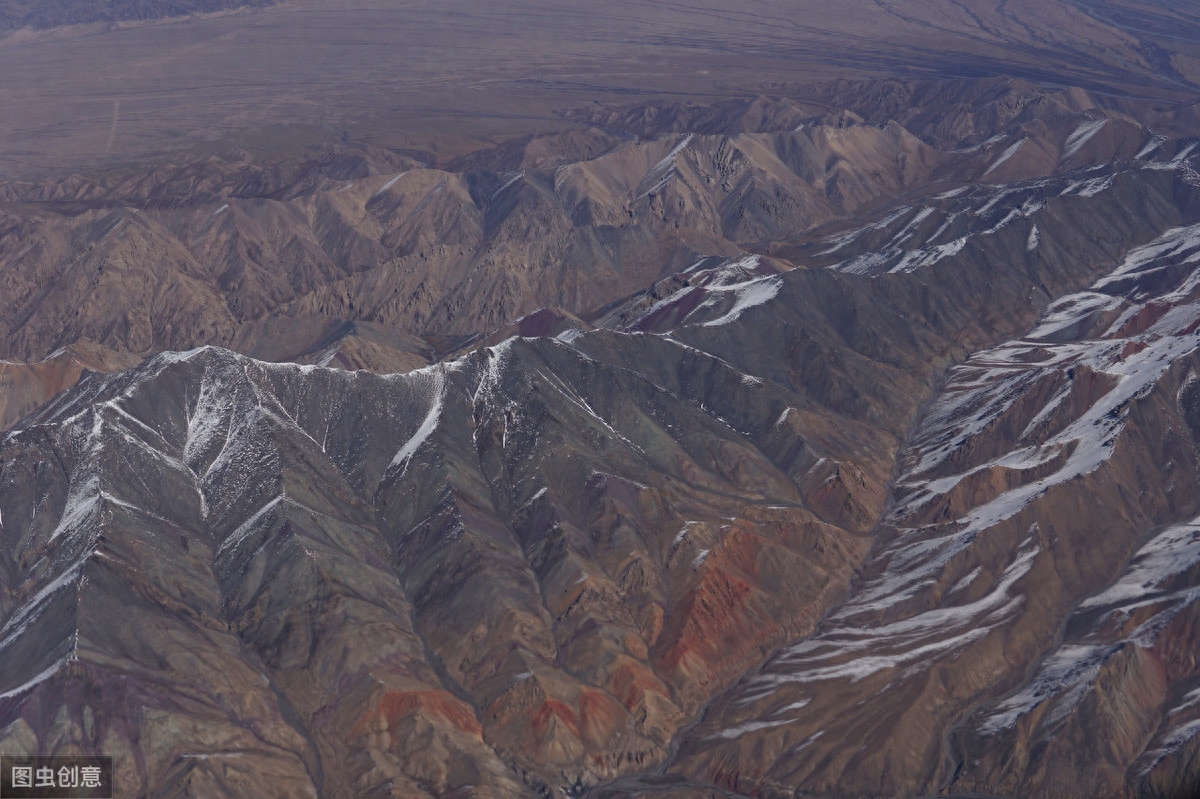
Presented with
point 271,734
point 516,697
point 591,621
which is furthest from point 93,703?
point 591,621

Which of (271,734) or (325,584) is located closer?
(271,734)

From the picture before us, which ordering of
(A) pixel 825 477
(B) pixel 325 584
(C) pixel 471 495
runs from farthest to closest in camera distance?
(A) pixel 825 477 → (C) pixel 471 495 → (B) pixel 325 584

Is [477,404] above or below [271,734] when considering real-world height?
above

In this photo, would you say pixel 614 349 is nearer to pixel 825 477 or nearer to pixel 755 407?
pixel 755 407

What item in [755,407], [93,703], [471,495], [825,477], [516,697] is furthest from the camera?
[755,407]

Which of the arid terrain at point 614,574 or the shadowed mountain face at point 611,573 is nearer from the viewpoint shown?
the arid terrain at point 614,574

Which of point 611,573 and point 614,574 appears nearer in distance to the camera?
point 614,574

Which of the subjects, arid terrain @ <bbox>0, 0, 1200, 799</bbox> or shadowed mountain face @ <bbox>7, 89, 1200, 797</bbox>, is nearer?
arid terrain @ <bbox>0, 0, 1200, 799</bbox>

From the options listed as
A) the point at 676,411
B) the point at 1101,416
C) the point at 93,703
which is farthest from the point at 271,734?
the point at 1101,416

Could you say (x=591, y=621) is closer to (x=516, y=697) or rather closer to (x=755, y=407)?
(x=516, y=697)
